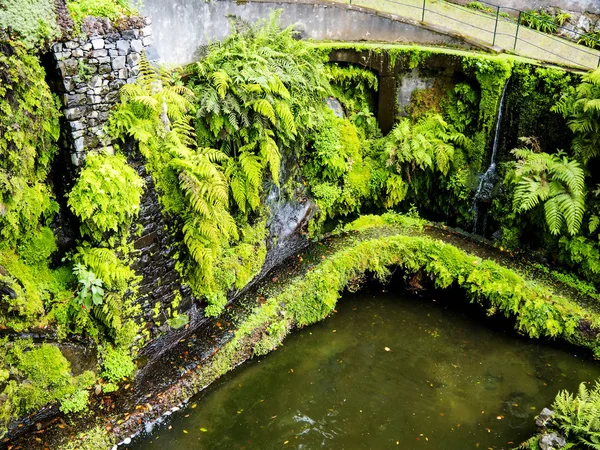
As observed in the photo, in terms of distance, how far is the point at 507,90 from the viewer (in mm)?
11180

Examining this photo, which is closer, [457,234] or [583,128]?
[583,128]

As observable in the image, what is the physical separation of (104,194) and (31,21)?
2214 mm

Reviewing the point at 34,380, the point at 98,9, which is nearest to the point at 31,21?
the point at 98,9

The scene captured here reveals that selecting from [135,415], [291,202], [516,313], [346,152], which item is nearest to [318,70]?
[346,152]

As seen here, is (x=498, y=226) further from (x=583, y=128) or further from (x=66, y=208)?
(x=66, y=208)

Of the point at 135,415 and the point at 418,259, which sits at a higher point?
the point at 418,259

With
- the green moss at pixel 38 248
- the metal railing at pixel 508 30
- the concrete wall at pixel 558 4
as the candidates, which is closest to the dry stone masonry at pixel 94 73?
the green moss at pixel 38 248

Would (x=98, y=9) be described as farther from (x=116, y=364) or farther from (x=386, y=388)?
(x=386, y=388)

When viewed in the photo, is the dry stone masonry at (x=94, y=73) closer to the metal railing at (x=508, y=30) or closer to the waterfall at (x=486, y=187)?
the metal railing at (x=508, y=30)

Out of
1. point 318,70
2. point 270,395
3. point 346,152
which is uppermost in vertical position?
point 318,70

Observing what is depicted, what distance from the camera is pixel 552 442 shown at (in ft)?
23.6

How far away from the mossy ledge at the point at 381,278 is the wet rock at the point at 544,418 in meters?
2.06

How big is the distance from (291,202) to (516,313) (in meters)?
4.97

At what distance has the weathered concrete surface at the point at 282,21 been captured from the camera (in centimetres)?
883
